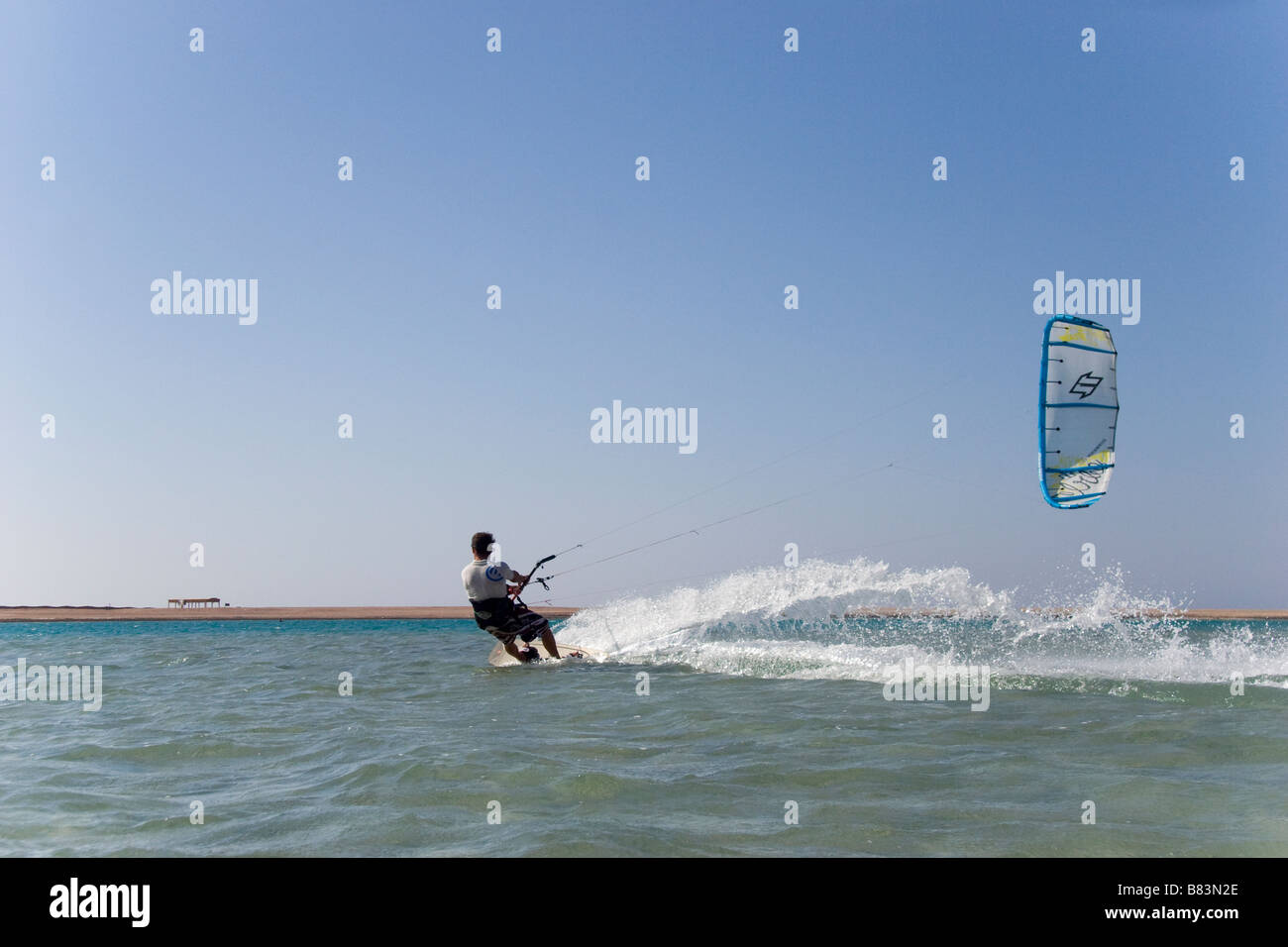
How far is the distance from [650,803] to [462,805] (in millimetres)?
1081

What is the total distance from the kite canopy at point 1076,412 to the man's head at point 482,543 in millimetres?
8223

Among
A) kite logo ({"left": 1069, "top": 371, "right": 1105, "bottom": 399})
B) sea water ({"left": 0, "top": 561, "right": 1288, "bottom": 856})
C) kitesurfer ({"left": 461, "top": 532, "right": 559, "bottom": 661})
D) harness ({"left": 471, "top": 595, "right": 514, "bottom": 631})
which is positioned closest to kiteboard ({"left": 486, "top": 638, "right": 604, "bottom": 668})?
kitesurfer ({"left": 461, "top": 532, "right": 559, "bottom": 661})

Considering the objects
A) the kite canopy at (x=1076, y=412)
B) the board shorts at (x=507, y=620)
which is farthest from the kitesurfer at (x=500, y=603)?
the kite canopy at (x=1076, y=412)

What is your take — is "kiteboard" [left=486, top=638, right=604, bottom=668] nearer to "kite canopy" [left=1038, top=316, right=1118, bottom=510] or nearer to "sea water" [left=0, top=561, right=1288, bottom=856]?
"sea water" [left=0, top=561, right=1288, bottom=856]

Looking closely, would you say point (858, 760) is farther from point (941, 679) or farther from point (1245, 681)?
point (1245, 681)

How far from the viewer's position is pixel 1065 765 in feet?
19.2

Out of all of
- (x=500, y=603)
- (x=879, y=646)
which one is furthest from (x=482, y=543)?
(x=879, y=646)

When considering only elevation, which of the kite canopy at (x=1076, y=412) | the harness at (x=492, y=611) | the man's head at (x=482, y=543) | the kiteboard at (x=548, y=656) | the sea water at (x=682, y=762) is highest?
the kite canopy at (x=1076, y=412)

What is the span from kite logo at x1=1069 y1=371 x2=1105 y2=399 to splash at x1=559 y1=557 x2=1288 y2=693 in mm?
3049

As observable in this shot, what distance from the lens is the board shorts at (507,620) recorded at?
43.7 feet

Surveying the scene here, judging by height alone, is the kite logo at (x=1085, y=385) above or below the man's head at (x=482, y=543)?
above

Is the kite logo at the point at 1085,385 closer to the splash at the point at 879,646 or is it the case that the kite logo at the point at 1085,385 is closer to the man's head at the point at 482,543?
the splash at the point at 879,646

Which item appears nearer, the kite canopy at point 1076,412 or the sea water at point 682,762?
the sea water at point 682,762

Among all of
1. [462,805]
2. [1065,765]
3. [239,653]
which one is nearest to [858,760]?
[1065,765]
